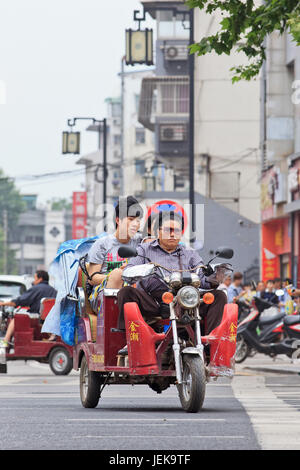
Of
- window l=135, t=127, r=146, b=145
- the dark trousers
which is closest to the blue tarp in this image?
the dark trousers

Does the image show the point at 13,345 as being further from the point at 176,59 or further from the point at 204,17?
the point at 176,59

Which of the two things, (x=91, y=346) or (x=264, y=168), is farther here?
(x=264, y=168)

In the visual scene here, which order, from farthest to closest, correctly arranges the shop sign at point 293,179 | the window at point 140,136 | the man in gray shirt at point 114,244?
the window at point 140,136
the shop sign at point 293,179
the man in gray shirt at point 114,244

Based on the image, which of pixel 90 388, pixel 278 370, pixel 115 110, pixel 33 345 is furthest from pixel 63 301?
pixel 115 110

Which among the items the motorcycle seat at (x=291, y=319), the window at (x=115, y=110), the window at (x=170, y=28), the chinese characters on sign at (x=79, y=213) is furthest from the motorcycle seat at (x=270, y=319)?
the window at (x=115, y=110)

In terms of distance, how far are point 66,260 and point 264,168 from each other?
1150 inches

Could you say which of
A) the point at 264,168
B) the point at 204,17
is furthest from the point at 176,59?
the point at 264,168

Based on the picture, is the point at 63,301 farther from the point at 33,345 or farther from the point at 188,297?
the point at 33,345

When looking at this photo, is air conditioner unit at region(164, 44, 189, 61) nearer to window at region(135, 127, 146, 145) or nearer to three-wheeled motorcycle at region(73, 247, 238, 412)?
three-wheeled motorcycle at region(73, 247, 238, 412)

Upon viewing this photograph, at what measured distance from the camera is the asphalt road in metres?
8.54

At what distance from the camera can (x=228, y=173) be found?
189ft

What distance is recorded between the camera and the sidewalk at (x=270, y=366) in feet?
74.5

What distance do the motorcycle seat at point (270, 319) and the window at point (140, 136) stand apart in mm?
110819

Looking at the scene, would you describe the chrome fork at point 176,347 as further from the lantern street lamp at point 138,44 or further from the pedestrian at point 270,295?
the lantern street lamp at point 138,44
